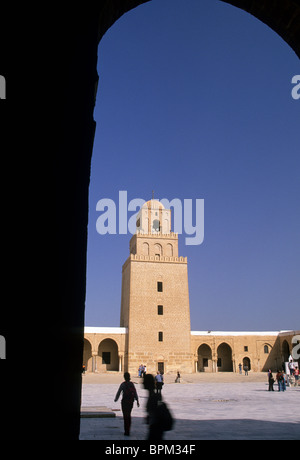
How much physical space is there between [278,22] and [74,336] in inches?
143

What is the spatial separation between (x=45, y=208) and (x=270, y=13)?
3.42 metres

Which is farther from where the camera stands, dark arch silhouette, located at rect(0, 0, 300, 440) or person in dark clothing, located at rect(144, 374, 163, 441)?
person in dark clothing, located at rect(144, 374, 163, 441)

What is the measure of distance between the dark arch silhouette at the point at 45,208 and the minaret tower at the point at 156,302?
3076cm

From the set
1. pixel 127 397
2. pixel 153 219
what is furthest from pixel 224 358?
pixel 127 397

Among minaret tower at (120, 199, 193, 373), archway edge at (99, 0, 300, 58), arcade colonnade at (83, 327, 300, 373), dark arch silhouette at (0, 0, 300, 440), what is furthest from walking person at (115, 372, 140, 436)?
arcade colonnade at (83, 327, 300, 373)

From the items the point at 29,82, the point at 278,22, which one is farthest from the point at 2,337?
the point at 278,22

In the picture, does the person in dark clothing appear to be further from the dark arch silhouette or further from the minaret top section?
the minaret top section

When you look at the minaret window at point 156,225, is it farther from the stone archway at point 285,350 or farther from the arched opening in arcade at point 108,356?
the stone archway at point 285,350

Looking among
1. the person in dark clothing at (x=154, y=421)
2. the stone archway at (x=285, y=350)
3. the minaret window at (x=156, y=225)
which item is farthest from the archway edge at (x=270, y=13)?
the stone archway at (x=285, y=350)

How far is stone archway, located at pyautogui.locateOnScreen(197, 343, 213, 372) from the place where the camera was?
3672 cm

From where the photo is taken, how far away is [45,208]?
5.80ft

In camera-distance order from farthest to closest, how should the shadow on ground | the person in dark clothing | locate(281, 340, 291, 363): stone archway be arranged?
locate(281, 340, 291, 363): stone archway
the shadow on ground
the person in dark clothing

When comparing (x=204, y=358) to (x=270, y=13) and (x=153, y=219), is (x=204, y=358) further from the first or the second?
(x=270, y=13)

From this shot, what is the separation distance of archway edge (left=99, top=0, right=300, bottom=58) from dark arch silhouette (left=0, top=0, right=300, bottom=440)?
3.45 ft
